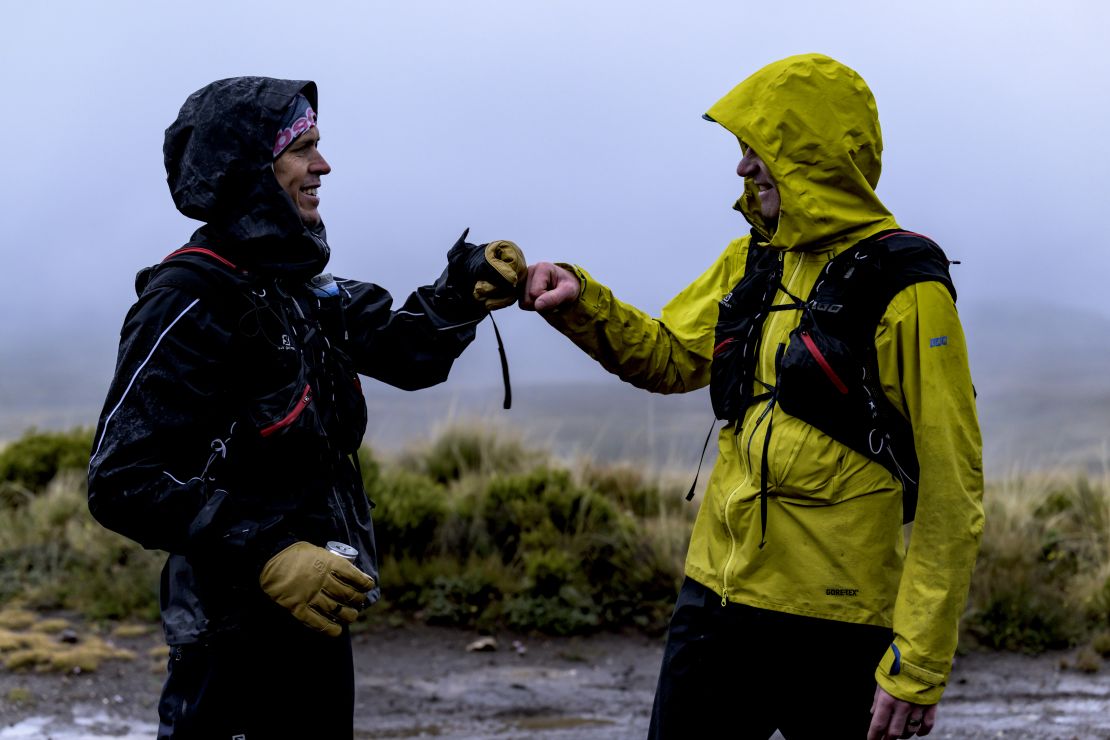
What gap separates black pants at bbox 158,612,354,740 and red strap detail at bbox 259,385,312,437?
0.47 meters

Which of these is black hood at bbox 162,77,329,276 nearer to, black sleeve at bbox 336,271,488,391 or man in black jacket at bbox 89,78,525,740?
man in black jacket at bbox 89,78,525,740

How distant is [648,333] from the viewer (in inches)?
161

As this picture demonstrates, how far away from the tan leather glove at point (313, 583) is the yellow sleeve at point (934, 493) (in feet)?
4.36

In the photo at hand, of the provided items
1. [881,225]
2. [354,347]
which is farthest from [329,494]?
[881,225]

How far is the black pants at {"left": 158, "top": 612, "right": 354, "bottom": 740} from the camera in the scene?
3.26 metres

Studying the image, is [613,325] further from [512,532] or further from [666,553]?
[512,532]

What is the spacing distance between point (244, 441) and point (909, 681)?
1.72 meters

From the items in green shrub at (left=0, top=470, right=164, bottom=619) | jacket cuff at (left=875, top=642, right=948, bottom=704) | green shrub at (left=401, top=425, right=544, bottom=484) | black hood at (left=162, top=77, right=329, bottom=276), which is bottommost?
green shrub at (left=0, top=470, right=164, bottom=619)

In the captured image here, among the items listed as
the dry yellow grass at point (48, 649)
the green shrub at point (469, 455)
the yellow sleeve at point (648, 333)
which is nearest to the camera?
the yellow sleeve at point (648, 333)

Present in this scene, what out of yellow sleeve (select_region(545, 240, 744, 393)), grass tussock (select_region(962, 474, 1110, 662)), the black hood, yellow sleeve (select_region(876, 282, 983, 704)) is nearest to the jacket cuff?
yellow sleeve (select_region(876, 282, 983, 704))

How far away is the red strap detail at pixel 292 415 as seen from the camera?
326cm

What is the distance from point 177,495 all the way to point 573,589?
544 cm

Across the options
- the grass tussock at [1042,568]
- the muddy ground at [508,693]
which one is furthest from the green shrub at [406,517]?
the grass tussock at [1042,568]

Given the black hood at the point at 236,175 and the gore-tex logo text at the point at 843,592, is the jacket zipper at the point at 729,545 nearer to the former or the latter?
the gore-tex logo text at the point at 843,592
